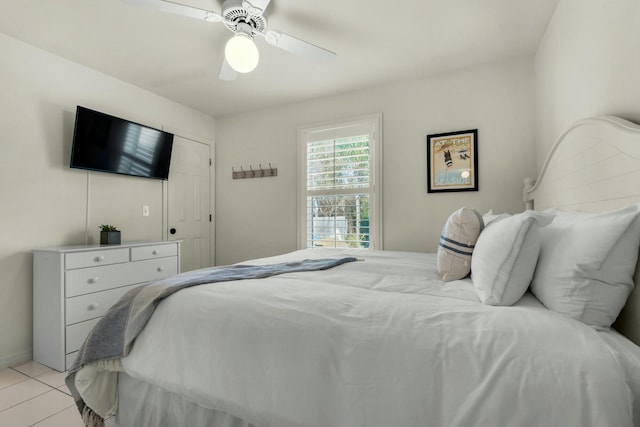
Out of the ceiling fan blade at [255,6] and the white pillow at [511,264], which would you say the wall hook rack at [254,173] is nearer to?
the ceiling fan blade at [255,6]

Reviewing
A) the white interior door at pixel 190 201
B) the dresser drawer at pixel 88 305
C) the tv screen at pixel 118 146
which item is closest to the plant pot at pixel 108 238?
the dresser drawer at pixel 88 305

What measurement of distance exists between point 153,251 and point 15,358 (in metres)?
1.20

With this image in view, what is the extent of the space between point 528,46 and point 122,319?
11.2ft

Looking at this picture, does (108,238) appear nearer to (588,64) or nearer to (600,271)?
(600,271)

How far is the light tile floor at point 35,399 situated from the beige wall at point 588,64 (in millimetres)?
3050

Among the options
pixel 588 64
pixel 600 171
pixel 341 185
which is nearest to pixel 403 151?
pixel 341 185

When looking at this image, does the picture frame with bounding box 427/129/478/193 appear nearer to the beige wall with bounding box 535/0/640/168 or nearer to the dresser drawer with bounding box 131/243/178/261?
the beige wall with bounding box 535/0/640/168

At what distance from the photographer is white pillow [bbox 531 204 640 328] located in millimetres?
911

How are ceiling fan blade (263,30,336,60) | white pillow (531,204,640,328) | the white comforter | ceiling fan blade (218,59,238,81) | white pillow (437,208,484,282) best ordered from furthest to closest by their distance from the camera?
ceiling fan blade (218,59,238,81) < ceiling fan blade (263,30,336,60) < white pillow (437,208,484,282) < white pillow (531,204,640,328) < the white comforter

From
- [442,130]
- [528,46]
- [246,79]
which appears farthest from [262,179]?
[528,46]

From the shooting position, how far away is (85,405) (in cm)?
139

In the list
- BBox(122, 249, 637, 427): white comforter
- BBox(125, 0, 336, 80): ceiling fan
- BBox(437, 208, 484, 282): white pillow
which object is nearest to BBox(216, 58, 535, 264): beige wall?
BBox(125, 0, 336, 80): ceiling fan

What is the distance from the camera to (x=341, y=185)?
3.47 m

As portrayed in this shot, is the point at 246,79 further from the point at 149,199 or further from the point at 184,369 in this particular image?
the point at 184,369
